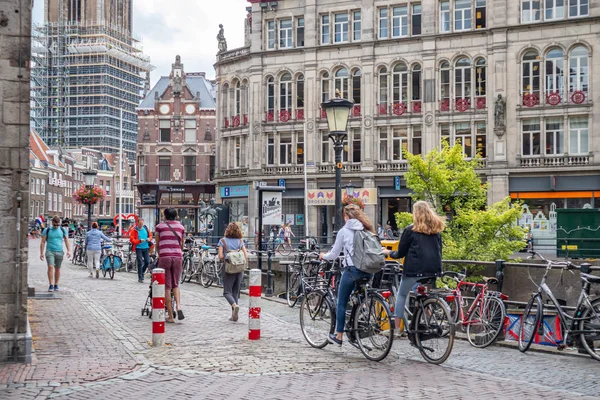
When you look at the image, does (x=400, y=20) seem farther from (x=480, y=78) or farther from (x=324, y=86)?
(x=324, y=86)

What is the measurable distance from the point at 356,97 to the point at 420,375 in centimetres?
3889

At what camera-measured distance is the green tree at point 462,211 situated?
24.7 m

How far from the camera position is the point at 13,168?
9086 mm

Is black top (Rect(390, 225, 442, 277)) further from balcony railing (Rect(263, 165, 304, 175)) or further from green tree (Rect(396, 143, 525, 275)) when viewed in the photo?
balcony railing (Rect(263, 165, 304, 175))

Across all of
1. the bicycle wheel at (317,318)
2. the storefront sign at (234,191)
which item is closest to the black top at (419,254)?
the bicycle wheel at (317,318)

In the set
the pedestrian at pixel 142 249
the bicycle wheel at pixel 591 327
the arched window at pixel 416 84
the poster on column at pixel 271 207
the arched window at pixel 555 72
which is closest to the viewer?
the bicycle wheel at pixel 591 327

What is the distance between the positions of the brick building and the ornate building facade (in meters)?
15.8

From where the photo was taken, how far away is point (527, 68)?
137 ft

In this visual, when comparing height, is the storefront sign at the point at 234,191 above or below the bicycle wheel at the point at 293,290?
above

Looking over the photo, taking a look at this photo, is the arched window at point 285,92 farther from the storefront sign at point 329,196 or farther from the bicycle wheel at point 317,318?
the bicycle wheel at point 317,318

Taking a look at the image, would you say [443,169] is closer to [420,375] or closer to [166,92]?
[420,375]

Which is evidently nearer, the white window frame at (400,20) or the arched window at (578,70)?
the arched window at (578,70)

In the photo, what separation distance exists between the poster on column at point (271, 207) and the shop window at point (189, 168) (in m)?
47.5

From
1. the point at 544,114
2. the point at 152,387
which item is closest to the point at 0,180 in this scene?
the point at 152,387
